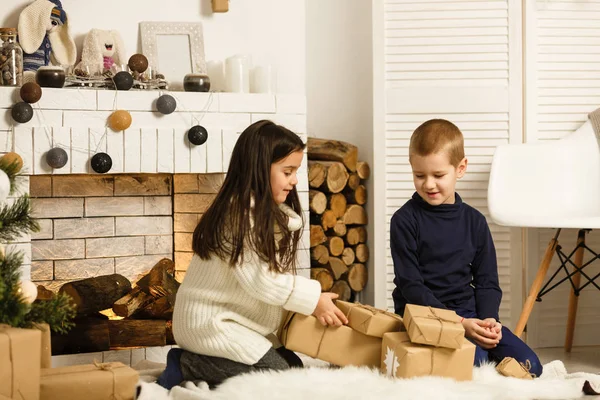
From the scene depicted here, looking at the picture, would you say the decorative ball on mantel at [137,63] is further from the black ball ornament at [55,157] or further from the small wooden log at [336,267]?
the small wooden log at [336,267]

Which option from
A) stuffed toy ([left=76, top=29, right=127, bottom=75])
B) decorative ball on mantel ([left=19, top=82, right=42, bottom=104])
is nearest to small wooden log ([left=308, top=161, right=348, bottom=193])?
stuffed toy ([left=76, top=29, right=127, bottom=75])

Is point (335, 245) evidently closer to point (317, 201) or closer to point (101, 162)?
point (317, 201)

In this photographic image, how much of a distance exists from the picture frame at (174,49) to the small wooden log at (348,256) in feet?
3.02

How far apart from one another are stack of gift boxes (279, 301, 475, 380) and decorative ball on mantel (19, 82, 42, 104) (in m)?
1.15

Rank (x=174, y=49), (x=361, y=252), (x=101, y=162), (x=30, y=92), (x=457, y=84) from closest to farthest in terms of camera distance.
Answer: (x=30, y=92) → (x=101, y=162) → (x=174, y=49) → (x=457, y=84) → (x=361, y=252)

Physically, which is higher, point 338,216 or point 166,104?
point 166,104

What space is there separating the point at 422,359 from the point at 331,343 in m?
0.26

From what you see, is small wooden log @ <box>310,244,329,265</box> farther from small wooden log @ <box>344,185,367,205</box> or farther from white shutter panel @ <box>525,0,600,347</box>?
white shutter panel @ <box>525,0,600,347</box>

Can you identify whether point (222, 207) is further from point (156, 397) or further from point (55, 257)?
point (55, 257)

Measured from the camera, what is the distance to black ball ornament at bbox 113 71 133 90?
2801 mm

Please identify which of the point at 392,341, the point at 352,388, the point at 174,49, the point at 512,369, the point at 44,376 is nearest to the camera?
the point at 44,376

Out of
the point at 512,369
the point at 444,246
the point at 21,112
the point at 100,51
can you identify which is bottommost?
the point at 512,369

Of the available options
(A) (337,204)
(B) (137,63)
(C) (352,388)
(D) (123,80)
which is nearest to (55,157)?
(D) (123,80)

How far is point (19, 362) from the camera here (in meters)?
1.62
